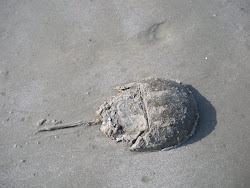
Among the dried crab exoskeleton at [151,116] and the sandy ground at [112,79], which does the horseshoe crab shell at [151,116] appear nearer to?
the dried crab exoskeleton at [151,116]

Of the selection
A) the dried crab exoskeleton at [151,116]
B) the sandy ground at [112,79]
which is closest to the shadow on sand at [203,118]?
the sandy ground at [112,79]

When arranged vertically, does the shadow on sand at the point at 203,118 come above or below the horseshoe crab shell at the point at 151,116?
below

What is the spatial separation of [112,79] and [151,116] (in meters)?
1.20

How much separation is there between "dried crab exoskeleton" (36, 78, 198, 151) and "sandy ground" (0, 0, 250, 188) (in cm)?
29

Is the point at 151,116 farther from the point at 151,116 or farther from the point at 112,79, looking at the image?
the point at 112,79

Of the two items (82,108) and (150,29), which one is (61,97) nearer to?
(82,108)

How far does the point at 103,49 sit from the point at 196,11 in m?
2.08

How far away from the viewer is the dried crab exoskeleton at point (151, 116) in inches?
112

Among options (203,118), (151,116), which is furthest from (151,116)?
(203,118)

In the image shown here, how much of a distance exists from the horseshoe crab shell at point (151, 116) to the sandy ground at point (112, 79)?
294 millimetres

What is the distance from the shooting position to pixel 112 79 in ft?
12.1

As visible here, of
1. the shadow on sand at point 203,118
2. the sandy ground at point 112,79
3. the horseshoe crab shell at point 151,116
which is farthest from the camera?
the shadow on sand at point 203,118

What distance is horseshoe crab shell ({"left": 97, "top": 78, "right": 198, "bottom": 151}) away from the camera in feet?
9.37

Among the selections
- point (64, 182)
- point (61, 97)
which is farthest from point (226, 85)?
point (64, 182)
